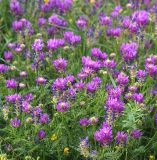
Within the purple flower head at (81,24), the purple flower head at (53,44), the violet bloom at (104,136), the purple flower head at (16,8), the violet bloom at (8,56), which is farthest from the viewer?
the purple flower head at (16,8)

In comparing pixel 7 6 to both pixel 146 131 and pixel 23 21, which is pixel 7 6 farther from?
pixel 146 131

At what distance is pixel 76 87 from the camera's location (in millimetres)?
3096

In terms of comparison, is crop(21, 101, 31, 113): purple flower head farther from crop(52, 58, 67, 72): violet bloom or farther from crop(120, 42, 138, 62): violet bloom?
crop(120, 42, 138, 62): violet bloom

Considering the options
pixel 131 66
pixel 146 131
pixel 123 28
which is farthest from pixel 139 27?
pixel 146 131

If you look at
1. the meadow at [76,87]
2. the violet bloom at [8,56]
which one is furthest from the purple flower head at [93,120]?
the violet bloom at [8,56]

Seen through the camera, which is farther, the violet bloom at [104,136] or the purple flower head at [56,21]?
the purple flower head at [56,21]

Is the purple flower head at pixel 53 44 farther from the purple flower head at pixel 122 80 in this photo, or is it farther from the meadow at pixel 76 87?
the purple flower head at pixel 122 80

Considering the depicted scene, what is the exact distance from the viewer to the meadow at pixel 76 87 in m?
2.83

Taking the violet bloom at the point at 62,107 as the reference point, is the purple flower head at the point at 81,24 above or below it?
above

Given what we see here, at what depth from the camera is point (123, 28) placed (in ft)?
13.3

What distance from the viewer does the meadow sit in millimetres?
2826

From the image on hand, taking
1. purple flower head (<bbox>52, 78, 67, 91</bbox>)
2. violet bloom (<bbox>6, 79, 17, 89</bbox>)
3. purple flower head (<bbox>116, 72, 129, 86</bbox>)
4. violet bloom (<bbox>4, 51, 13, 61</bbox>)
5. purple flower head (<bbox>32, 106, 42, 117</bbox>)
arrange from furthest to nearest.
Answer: violet bloom (<bbox>4, 51, 13, 61</bbox>) → violet bloom (<bbox>6, 79, 17, 89</bbox>) → purple flower head (<bbox>116, 72, 129, 86</bbox>) → purple flower head (<bbox>52, 78, 67, 91</bbox>) → purple flower head (<bbox>32, 106, 42, 117</bbox>)

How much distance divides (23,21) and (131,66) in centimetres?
126

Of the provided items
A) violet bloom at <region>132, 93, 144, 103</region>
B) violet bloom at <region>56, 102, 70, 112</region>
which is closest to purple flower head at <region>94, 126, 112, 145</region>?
violet bloom at <region>56, 102, 70, 112</region>
